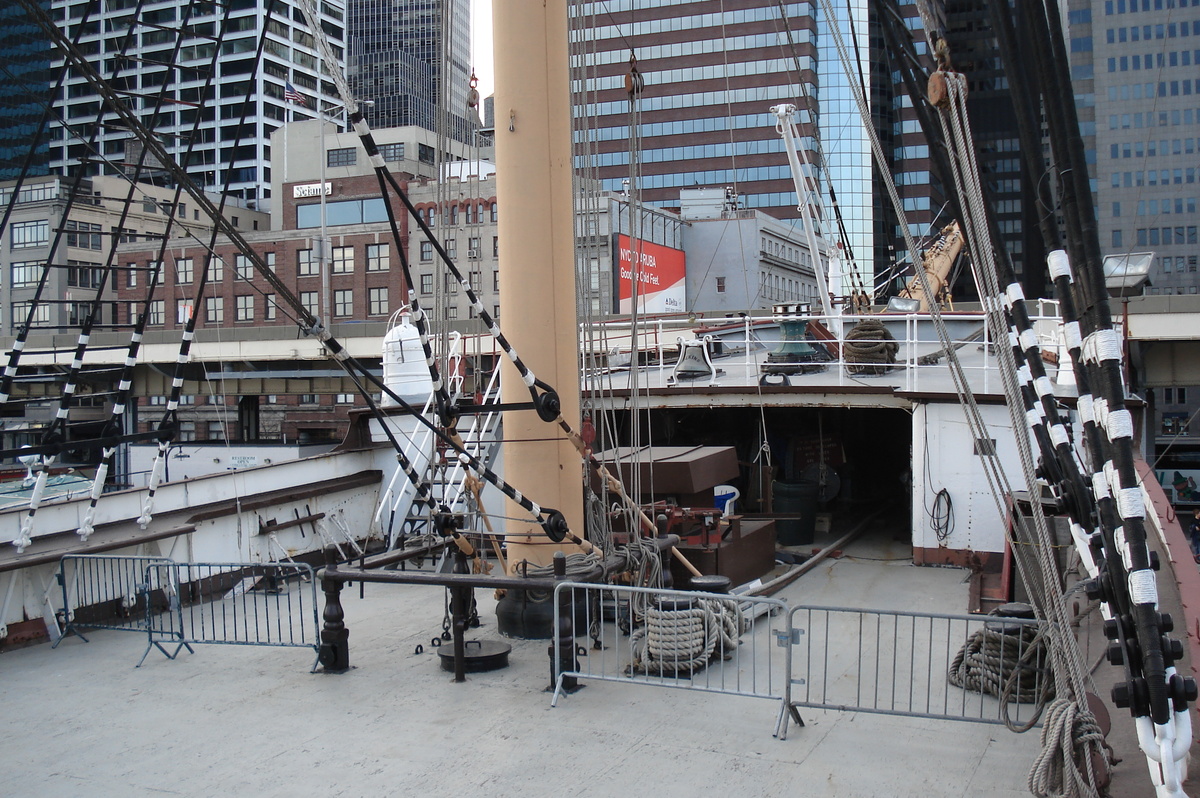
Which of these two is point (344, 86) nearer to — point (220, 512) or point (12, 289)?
point (220, 512)

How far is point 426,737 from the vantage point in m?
6.12

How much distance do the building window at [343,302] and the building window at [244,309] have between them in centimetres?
569


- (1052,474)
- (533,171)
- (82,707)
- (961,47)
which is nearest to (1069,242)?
(1052,474)

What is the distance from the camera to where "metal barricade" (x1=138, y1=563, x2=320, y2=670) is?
26.5 ft

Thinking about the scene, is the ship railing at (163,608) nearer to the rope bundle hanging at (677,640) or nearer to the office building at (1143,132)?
the rope bundle hanging at (677,640)

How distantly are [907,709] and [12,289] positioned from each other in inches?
2651

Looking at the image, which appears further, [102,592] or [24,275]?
[24,275]

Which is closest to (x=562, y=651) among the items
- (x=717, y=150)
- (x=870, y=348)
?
(x=870, y=348)

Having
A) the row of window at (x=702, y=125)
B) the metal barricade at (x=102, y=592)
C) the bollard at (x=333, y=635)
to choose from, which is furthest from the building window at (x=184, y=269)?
the bollard at (x=333, y=635)

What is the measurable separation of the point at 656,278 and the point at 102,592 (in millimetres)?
42387

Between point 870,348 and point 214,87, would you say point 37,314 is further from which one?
point 870,348

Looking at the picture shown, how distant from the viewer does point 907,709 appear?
657cm

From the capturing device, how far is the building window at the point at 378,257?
63219 mm

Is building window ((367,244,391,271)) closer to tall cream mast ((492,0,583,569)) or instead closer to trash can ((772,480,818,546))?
trash can ((772,480,818,546))
